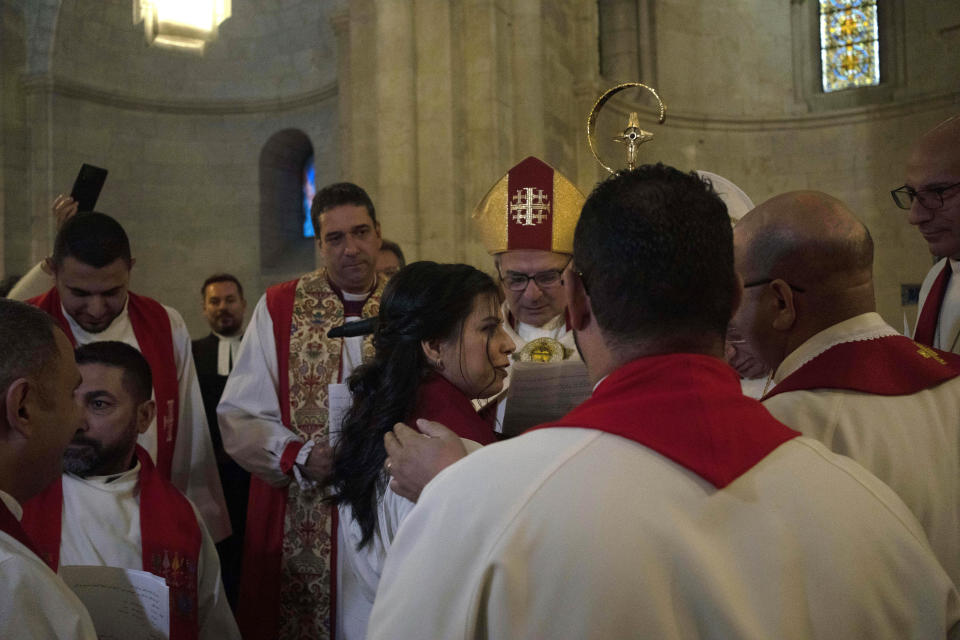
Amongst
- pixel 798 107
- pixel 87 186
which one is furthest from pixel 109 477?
pixel 798 107

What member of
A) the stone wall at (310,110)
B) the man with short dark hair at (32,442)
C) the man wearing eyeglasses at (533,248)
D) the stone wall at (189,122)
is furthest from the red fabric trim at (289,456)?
the stone wall at (189,122)

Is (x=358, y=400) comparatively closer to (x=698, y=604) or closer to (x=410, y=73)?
(x=698, y=604)

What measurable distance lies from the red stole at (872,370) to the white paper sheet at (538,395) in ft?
2.23

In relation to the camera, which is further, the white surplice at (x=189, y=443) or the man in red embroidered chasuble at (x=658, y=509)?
the white surplice at (x=189, y=443)

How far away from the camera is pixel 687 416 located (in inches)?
44.1

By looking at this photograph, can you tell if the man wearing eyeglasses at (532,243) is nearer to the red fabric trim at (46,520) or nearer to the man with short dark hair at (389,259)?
the man with short dark hair at (389,259)

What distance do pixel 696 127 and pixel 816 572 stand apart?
33.8ft

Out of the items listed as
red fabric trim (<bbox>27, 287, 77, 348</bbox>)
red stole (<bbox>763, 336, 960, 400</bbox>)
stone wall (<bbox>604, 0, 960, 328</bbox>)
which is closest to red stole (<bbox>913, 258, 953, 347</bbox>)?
red stole (<bbox>763, 336, 960, 400</bbox>)

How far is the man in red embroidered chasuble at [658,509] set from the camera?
1.04m

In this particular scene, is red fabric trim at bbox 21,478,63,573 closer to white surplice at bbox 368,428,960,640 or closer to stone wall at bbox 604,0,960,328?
white surplice at bbox 368,428,960,640

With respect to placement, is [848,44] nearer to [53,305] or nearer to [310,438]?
[310,438]

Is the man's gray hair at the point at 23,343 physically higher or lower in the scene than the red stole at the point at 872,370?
higher

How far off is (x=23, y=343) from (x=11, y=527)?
0.35 m

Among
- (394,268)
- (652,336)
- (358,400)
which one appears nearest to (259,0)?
(394,268)
